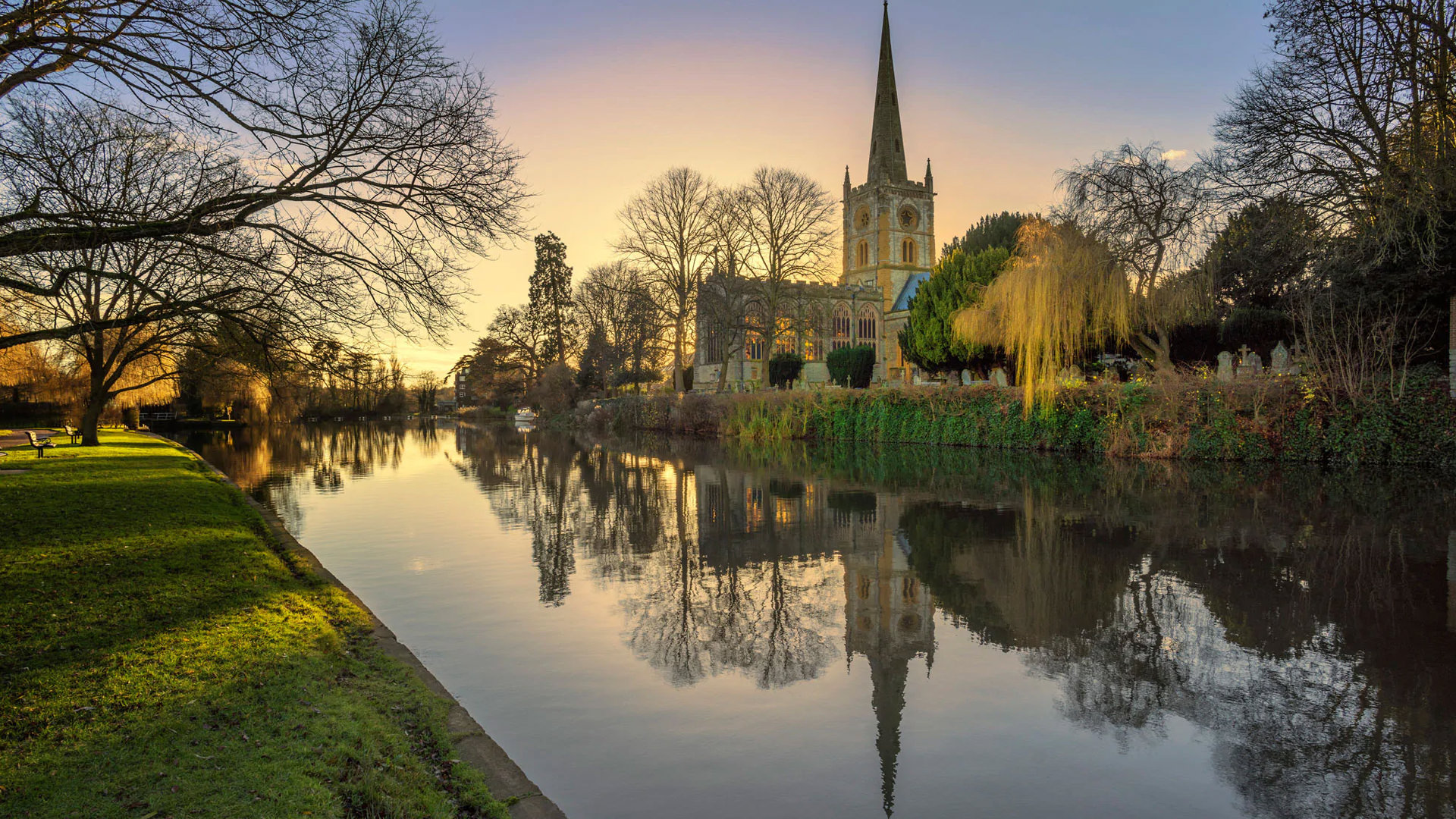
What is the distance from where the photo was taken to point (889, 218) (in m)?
76.4

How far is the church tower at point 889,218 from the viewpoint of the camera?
7456cm

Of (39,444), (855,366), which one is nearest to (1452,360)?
(855,366)

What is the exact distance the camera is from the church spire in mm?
71000

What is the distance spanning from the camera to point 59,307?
9602 mm

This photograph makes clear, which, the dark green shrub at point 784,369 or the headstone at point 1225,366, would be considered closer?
the headstone at point 1225,366

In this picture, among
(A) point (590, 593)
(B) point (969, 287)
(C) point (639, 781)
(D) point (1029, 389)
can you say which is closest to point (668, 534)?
(A) point (590, 593)

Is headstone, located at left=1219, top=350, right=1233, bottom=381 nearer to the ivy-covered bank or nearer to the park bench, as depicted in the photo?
the ivy-covered bank

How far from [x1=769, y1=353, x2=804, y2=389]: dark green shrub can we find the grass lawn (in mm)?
42479

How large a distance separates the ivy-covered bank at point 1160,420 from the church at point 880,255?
35.5m

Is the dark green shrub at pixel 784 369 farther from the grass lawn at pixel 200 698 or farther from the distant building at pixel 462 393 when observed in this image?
the distant building at pixel 462 393

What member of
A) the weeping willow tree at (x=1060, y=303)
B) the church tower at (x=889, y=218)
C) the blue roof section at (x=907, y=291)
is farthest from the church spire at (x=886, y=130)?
the weeping willow tree at (x=1060, y=303)

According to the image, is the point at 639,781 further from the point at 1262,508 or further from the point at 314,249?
the point at 1262,508

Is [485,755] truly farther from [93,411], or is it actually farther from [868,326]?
[868,326]

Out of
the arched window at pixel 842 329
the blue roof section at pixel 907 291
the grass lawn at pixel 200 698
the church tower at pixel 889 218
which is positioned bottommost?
the grass lawn at pixel 200 698
